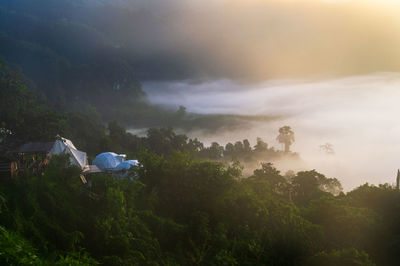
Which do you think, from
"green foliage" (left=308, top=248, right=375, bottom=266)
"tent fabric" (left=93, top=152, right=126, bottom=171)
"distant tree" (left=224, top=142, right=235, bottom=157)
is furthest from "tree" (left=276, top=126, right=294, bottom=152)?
"green foliage" (left=308, top=248, right=375, bottom=266)

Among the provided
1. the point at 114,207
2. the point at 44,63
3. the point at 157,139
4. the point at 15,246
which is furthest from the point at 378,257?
the point at 44,63

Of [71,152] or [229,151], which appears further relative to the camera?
[229,151]

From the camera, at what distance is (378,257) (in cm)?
1367

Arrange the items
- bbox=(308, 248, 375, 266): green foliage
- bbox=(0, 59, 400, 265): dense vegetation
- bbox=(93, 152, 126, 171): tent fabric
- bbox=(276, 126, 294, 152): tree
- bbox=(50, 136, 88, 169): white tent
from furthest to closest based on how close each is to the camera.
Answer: bbox=(276, 126, 294, 152): tree → bbox=(93, 152, 126, 171): tent fabric → bbox=(50, 136, 88, 169): white tent → bbox=(308, 248, 375, 266): green foliage → bbox=(0, 59, 400, 265): dense vegetation

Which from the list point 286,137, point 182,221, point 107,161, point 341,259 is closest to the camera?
point 341,259

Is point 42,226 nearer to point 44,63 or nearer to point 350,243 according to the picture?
point 350,243

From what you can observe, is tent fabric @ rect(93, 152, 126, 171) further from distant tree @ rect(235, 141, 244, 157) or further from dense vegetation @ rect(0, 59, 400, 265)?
distant tree @ rect(235, 141, 244, 157)

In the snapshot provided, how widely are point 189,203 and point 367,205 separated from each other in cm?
1003

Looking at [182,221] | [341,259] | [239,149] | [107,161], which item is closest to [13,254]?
[182,221]

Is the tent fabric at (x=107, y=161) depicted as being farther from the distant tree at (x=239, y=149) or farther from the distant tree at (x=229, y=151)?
the distant tree at (x=239, y=149)

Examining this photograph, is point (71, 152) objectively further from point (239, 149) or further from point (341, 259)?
point (239, 149)

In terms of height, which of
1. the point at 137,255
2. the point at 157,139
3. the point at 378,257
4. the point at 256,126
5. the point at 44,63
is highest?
the point at 44,63

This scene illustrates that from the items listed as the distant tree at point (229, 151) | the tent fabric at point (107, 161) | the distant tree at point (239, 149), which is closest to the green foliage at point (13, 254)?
the tent fabric at point (107, 161)

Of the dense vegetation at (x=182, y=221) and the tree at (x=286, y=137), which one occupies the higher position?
the tree at (x=286, y=137)
